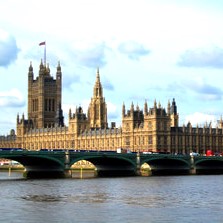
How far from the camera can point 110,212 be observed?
62250 mm

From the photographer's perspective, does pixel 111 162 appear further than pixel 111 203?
Yes

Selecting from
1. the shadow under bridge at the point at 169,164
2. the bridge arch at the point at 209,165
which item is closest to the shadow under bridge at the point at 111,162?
the shadow under bridge at the point at 169,164

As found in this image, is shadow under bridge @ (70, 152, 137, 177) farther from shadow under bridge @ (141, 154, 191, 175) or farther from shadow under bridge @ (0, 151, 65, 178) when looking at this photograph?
shadow under bridge @ (141, 154, 191, 175)

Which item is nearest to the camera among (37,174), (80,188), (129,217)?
(129,217)

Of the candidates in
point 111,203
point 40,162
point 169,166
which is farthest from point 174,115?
point 111,203

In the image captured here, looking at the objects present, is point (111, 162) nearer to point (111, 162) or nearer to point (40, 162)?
point (111, 162)

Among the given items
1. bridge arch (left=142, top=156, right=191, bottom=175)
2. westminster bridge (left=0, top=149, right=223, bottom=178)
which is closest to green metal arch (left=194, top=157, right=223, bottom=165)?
westminster bridge (left=0, top=149, right=223, bottom=178)

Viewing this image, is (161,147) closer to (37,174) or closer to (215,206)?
(37,174)

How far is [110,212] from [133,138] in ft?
405

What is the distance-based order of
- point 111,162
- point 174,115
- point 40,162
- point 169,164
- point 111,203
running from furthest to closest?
point 174,115 < point 169,164 < point 111,162 < point 40,162 < point 111,203

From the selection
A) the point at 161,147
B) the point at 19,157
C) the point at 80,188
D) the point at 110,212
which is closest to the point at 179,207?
the point at 110,212

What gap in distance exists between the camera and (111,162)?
131 m

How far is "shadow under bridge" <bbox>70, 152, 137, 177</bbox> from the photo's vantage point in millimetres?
119375

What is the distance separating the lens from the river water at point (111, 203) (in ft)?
192
